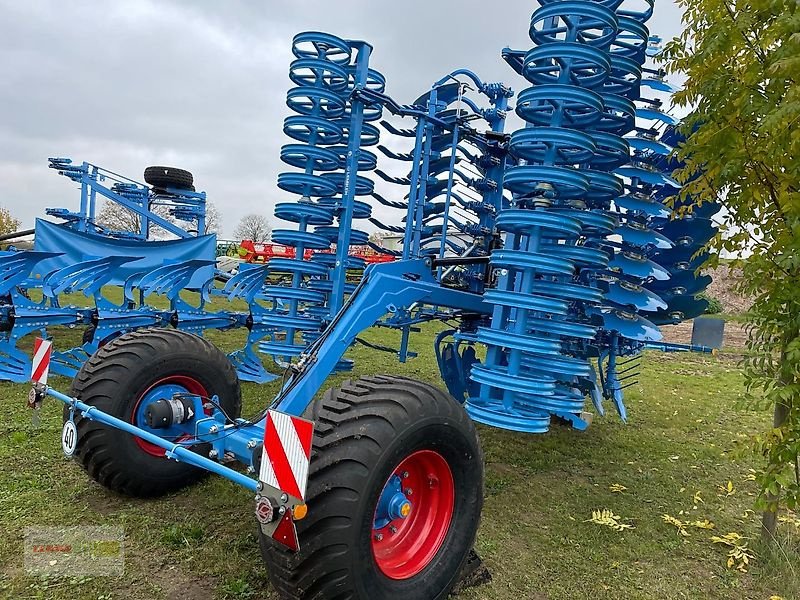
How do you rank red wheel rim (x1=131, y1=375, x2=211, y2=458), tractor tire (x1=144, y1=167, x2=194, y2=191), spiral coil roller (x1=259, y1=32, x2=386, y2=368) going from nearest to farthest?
red wheel rim (x1=131, y1=375, x2=211, y2=458)
spiral coil roller (x1=259, y1=32, x2=386, y2=368)
tractor tire (x1=144, y1=167, x2=194, y2=191)

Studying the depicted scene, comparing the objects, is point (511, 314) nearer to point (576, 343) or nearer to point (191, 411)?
point (576, 343)

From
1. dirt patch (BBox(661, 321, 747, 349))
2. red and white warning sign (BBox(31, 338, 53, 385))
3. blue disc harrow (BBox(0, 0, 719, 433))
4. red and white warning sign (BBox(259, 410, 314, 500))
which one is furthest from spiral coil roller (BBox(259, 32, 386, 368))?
dirt patch (BBox(661, 321, 747, 349))

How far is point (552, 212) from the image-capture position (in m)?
3.96

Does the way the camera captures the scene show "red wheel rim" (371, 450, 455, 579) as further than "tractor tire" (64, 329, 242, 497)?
No

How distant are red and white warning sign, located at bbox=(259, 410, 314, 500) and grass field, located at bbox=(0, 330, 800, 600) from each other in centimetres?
104

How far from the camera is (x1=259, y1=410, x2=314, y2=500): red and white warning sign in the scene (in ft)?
7.38

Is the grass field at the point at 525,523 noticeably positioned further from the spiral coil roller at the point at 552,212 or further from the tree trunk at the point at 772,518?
the spiral coil roller at the point at 552,212

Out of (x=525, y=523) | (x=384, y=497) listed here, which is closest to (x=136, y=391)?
(x=384, y=497)

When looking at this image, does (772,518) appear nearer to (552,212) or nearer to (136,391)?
(552,212)

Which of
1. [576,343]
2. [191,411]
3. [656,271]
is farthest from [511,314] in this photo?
[191,411]

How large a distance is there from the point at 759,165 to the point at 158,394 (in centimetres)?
405

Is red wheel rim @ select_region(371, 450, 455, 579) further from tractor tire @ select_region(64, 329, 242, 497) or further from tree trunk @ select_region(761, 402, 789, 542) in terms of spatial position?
tree trunk @ select_region(761, 402, 789, 542)

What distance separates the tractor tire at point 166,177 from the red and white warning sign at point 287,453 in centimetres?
1359

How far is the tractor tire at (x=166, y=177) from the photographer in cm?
1438
